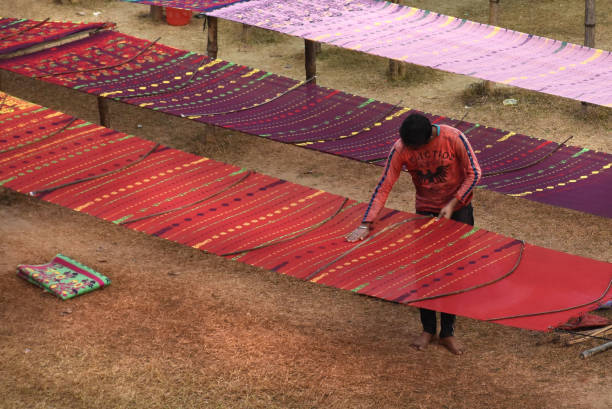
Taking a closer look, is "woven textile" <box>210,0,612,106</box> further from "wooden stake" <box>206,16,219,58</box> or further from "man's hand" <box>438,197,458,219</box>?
"man's hand" <box>438,197,458,219</box>

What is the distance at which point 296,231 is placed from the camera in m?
5.35

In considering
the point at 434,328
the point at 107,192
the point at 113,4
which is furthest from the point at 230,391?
the point at 113,4

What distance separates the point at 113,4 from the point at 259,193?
8.37 meters

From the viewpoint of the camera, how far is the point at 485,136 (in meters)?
7.37

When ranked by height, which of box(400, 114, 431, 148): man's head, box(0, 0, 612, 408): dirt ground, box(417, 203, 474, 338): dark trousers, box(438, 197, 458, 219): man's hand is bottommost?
box(0, 0, 612, 408): dirt ground

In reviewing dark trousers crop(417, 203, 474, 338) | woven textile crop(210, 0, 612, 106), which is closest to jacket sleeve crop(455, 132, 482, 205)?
dark trousers crop(417, 203, 474, 338)

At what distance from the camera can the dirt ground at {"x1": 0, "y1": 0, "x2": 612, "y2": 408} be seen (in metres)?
4.88

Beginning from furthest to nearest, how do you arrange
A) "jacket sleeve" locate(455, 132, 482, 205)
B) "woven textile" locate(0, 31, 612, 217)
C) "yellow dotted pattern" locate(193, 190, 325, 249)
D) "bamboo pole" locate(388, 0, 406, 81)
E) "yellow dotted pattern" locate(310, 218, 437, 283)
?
"bamboo pole" locate(388, 0, 406, 81) → "woven textile" locate(0, 31, 612, 217) → "yellow dotted pattern" locate(193, 190, 325, 249) → "jacket sleeve" locate(455, 132, 482, 205) → "yellow dotted pattern" locate(310, 218, 437, 283)

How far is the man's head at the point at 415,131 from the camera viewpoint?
4.75 meters

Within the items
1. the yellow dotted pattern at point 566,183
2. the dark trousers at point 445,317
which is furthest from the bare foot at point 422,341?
the yellow dotted pattern at point 566,183

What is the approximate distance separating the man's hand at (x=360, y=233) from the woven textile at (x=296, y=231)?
0.15ft

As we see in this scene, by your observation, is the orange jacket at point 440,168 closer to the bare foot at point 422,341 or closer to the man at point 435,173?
the man at point 435,173

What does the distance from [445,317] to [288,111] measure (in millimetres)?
3225

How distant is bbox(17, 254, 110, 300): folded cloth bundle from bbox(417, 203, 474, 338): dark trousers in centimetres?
225
